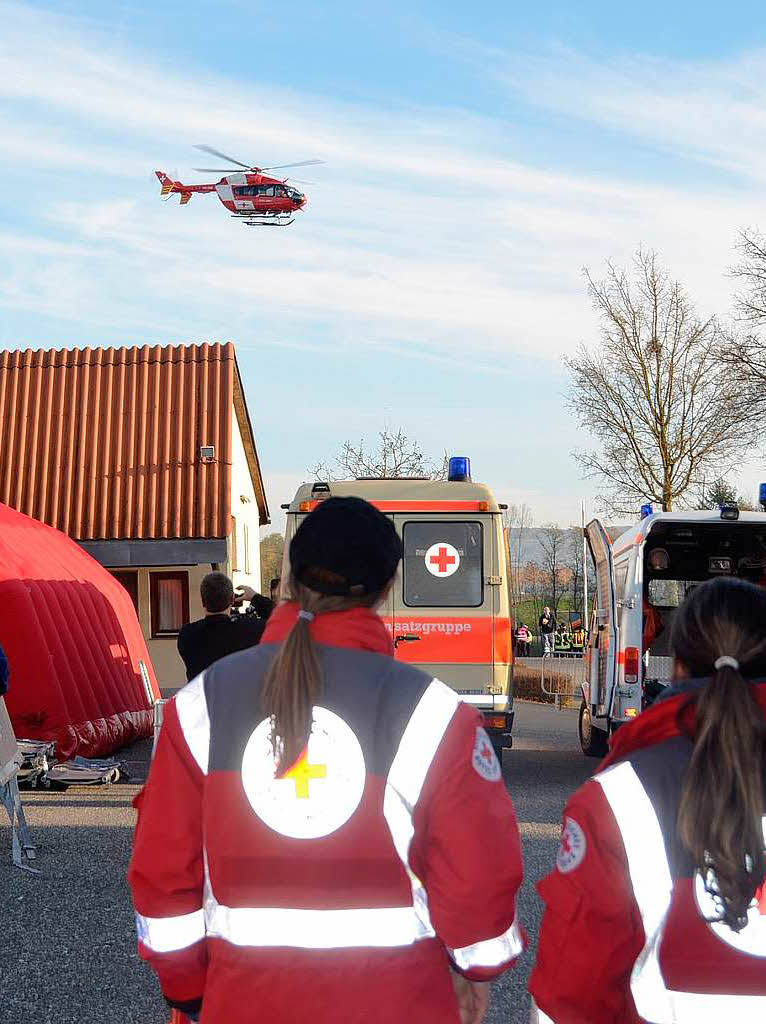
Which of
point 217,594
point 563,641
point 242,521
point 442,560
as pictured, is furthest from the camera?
point 563,641

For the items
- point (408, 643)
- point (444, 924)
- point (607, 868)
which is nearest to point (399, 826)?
point (444, 924)

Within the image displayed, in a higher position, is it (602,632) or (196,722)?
(196,722)

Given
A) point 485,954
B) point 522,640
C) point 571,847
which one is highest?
point 571,847

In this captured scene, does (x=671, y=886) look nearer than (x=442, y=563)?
Yes

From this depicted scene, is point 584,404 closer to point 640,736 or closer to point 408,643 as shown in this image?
point 408,643

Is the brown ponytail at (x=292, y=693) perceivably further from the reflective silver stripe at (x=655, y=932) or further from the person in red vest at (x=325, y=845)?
the reflective silver stripe at (x=655, y=932)


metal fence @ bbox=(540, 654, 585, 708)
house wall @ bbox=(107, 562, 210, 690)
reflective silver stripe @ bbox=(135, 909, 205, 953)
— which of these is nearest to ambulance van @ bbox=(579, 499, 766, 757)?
reflective silver stripe @ bbox=(135, 909, 205, 953)

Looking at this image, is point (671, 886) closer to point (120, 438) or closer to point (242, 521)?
point (120, 438)

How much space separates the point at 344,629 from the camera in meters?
2.59

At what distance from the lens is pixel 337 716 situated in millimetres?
2488

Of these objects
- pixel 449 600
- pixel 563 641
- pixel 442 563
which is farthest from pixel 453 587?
pixel 563 641

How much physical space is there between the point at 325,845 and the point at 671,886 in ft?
1.99

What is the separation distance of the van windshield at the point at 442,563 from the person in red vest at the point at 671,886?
10068 mm

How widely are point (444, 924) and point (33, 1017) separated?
3858 millimetres
